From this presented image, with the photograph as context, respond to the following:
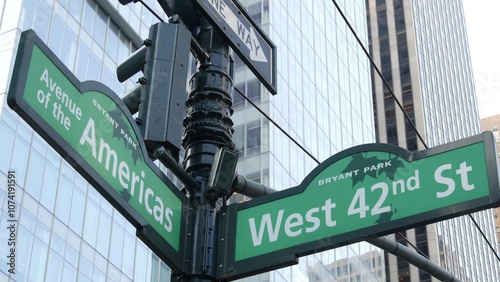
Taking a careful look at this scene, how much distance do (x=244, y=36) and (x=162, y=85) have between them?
130 cm

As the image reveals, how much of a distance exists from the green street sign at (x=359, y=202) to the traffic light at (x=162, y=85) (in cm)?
72

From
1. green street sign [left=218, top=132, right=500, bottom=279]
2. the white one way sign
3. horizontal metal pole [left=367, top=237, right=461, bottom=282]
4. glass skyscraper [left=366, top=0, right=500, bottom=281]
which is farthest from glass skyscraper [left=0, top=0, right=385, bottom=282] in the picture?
glass skyscraper [left=366, top=0, right=500, bottom=281]

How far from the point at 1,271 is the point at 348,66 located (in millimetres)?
40892

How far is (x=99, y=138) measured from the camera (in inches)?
208

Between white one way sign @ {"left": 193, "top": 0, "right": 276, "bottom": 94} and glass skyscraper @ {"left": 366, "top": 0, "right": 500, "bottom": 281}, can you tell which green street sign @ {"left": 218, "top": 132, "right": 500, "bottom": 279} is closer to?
white one way sign @ {"left": 193, "top": 0, "right": 276, "bottom": 94}

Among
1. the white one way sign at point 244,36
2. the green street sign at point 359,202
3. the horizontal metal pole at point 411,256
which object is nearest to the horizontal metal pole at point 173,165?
the green street sign at point 359,202

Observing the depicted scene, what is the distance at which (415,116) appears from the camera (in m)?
95.2

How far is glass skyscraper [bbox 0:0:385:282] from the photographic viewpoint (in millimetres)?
30422

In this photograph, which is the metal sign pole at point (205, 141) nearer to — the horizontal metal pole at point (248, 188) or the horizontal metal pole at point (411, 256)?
the horizontal metal pole at point (248, 188)

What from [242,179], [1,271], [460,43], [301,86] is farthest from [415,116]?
[242,179]

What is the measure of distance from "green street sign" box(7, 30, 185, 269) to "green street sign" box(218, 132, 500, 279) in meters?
0.45

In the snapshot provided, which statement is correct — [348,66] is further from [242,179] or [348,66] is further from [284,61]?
[242,179]

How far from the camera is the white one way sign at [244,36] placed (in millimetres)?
6719

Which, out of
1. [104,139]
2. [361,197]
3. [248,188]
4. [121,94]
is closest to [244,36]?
[248,188]
